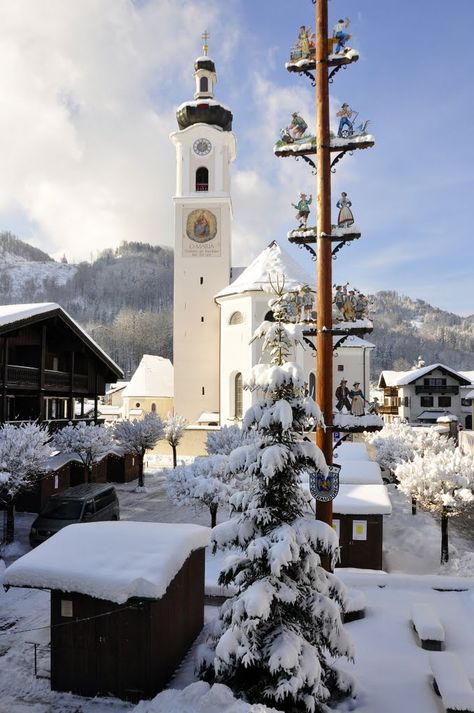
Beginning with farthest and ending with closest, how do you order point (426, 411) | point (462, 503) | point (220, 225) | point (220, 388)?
point (426, 411) < point (220, 225) < point (220, 388) < point (462, 503)

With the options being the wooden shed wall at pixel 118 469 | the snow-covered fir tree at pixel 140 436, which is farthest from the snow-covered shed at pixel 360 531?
the wooden shed wall at pixel 118 469

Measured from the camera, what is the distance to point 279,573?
719 centimetres

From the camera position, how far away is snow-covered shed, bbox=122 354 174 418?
56812 millimetres

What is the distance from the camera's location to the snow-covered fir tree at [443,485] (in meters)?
19.3

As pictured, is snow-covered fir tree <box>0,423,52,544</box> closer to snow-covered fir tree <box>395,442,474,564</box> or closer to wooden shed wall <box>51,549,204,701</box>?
wooden shed wall <box>51,549,204,701</box>

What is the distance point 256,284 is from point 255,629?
31.3 metres

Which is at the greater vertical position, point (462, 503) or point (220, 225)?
point (220, 225)

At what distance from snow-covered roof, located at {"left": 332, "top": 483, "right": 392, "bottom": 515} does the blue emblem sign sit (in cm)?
740

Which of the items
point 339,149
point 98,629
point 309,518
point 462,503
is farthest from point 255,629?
point 462,503

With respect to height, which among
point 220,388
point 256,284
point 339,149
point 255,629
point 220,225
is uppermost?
point 220,225

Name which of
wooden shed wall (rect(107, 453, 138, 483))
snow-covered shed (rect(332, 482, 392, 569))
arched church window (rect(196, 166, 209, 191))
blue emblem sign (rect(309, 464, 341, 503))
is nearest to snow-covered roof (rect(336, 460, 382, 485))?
snow-covered shed (rect(332, 482, 392, 569))

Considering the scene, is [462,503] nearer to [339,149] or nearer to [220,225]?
[339,149]

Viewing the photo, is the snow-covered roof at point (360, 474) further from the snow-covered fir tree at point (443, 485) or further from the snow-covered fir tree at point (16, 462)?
the snow-covered fir tree at point (16, 462)

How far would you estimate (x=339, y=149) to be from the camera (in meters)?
10.3
